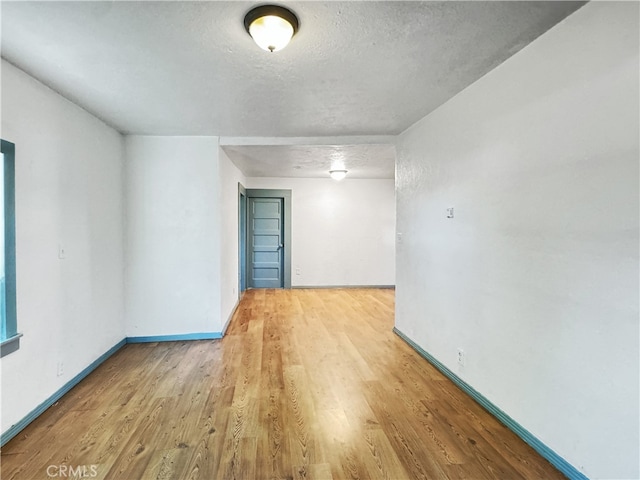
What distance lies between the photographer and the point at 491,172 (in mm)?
2240

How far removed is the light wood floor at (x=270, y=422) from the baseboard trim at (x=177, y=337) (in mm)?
193

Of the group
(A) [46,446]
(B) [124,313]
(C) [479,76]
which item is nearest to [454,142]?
(C) [479,76]

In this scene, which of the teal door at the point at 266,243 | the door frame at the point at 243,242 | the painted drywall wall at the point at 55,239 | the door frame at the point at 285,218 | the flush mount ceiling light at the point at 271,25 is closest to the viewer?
the flush mount ceiling light at the point at 271,25

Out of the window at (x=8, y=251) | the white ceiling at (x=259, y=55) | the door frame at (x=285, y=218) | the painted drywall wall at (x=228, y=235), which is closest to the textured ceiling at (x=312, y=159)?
the painted drywall wall at (x=228, y=235)

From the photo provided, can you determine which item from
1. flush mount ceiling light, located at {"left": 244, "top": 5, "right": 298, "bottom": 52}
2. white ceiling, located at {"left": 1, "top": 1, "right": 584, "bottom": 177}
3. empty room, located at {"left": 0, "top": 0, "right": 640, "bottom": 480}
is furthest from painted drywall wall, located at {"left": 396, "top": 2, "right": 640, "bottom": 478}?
flush mount ceiling light, located at {"left": 244, "top": 5, "right": 298, "bottom": 52}

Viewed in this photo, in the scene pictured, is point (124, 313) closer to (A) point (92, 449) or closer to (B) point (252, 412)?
(A) point (92, 449)

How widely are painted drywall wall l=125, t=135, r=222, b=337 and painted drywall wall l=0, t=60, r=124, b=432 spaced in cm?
31

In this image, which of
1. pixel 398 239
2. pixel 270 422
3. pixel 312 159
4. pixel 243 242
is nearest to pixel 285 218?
pixel 243 242

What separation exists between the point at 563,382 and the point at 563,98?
1.47m

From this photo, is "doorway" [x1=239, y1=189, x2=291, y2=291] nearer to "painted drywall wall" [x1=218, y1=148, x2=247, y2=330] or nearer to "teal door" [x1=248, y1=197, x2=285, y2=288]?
"teal door" [x1=248, y1=197, x2=285, y2=288]

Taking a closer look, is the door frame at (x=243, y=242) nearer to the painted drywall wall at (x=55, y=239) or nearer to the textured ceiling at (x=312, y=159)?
the textured ceiling at (x=312, y=159)

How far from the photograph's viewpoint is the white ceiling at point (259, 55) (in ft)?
5.13

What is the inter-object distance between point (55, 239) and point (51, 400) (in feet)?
3.84

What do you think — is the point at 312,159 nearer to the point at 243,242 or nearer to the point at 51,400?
the point at 243,242
